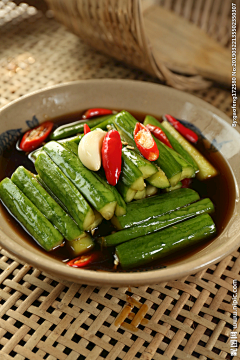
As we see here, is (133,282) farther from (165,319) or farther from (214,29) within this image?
(214,29)

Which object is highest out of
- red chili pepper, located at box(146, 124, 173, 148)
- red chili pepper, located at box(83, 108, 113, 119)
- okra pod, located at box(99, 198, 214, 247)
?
red chili pepper, located at box(83, 108, 113, 119)

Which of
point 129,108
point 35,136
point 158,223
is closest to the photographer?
point 158,223

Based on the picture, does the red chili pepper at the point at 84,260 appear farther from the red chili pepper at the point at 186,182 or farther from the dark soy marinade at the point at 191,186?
the red chili pepper at the point at 186,182

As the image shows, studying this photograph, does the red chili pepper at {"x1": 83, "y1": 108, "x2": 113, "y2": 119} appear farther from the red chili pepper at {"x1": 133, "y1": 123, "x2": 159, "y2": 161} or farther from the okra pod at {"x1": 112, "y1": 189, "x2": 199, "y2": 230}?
the okra pod at {"x1": 112, "y1": 189, "x2": 199, "y2": 230}

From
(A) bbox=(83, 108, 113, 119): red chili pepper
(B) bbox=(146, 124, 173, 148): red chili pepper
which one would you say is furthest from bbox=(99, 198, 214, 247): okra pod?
(A) bbox=(83, 108, 113, 119): red chili pepper

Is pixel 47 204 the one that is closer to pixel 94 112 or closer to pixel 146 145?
pixel 146 145

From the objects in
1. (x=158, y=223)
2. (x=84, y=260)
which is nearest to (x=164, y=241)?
(x=158, y=223)

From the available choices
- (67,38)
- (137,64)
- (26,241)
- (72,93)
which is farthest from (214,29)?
(26,241)
